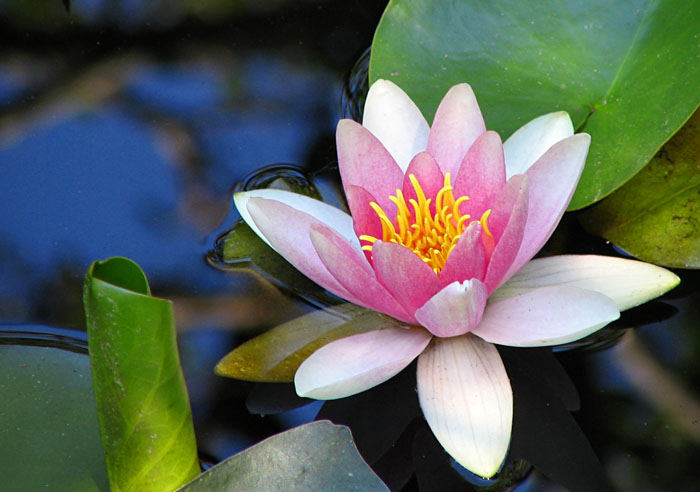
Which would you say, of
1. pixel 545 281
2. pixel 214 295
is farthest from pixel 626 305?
pixel 214 295

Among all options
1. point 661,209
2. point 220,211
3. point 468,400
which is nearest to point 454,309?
point 468,400

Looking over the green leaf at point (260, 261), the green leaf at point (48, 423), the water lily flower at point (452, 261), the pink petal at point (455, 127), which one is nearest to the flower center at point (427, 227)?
the water lily flower at point (452, 261)

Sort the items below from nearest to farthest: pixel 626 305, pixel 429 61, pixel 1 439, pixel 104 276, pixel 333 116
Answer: pixel 104 276
pixel 1 439
pixel 626 305
pixel 429 61
pixel 333 116

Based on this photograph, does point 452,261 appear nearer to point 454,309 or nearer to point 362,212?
point 454,309

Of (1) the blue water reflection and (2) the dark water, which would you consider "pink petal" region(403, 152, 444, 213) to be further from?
(1) the blue water reflection

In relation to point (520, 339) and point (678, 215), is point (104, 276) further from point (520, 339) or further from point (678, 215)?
point (678, 215)

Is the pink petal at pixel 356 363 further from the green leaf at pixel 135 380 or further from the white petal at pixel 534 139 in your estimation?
the white petal at pixel 534 139
